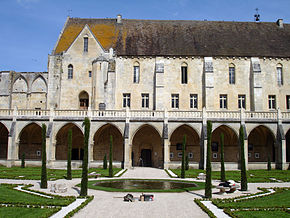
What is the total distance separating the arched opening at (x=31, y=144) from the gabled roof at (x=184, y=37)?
11769 millimetres

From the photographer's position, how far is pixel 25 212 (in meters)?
13.0

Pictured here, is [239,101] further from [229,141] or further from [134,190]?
[134,190]

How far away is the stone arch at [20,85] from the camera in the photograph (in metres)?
45.7

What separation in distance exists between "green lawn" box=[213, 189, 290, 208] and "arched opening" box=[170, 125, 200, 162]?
21717 mm

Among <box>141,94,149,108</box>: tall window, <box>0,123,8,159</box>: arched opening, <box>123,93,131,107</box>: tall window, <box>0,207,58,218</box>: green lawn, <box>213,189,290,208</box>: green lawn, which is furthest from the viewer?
<box>141,94,149,108</box>: tall window

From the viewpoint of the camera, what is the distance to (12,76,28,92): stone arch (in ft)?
150

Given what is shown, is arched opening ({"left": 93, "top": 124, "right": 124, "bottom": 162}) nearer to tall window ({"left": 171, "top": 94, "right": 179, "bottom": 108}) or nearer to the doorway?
the doorway

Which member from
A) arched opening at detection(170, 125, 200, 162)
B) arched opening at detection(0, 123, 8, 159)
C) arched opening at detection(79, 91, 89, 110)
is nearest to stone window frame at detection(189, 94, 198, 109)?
arched opening at detection(170, 125, 200, 162)

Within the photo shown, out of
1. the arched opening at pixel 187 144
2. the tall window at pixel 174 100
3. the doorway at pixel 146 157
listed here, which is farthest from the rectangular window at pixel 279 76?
the doorway at pixel 146 157

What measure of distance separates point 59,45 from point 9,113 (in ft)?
41.9

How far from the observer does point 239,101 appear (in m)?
42.7

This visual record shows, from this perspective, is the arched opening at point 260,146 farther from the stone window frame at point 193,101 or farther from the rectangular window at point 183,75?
the rectangular window at point 183,75

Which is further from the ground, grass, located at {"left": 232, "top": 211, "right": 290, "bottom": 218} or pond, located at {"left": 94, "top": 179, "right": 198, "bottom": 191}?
grass, located at {"left": 232, "top": 211, "right": 290, "bottom": 218}

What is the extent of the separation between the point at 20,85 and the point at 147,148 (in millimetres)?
20465
